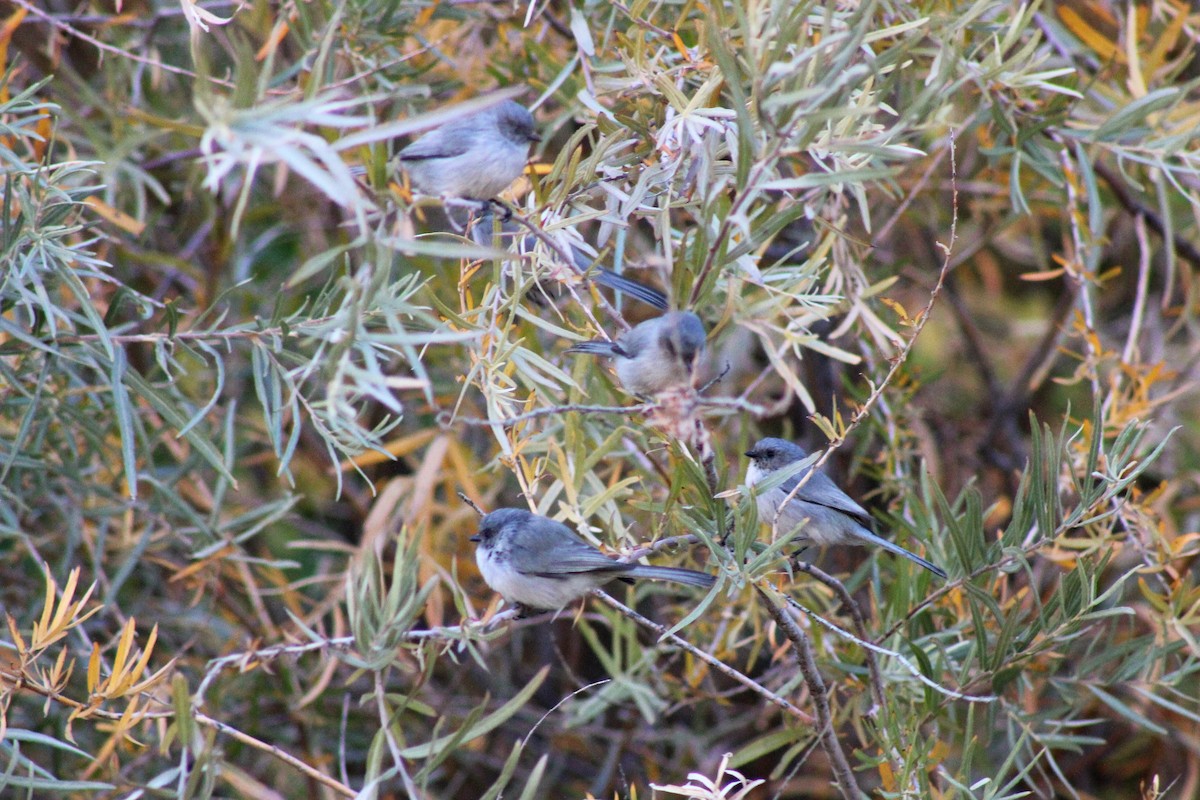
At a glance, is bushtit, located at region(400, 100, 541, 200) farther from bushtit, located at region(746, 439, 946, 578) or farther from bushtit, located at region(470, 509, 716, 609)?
bushtit, located at region(746, 439, 946, 578)

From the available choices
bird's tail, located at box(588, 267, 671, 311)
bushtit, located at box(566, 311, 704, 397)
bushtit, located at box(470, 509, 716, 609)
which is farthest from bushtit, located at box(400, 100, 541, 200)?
bushtit, located at box(470, 509, 716, 609)

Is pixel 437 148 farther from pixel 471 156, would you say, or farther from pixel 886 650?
pixel 886 650

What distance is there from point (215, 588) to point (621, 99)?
1902mm

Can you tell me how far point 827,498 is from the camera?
288cm

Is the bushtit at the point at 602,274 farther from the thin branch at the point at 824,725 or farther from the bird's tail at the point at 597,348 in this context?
the thin branch at the point at 824,725

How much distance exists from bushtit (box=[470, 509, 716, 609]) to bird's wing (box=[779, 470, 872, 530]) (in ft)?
1.91

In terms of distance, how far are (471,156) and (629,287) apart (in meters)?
0.43

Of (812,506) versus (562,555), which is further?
(812,506)

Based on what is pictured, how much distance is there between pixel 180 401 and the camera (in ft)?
9.45

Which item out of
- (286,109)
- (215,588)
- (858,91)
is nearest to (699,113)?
(858,91)

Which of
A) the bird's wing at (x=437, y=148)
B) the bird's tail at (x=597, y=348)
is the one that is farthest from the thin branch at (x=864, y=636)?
the bird's wing at (x=437, y=148)

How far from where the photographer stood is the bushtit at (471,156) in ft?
7.31

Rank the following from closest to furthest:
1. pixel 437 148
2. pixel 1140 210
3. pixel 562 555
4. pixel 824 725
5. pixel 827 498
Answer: pixel 824 725 < pixel 437 148 < pixel 562 555 < pixel 827 498 < pixel 1140 210

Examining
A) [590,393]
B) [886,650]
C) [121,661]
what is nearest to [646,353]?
[590,393]
